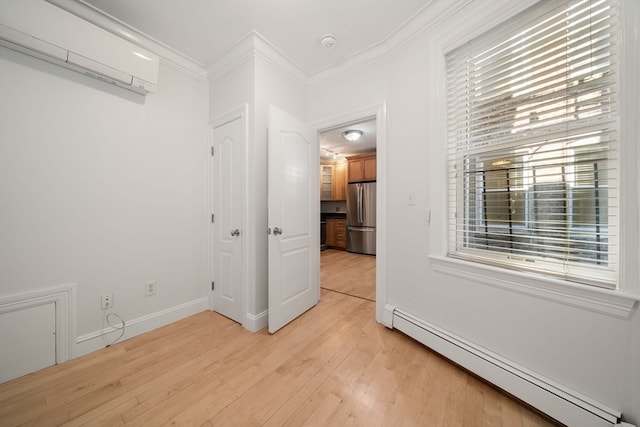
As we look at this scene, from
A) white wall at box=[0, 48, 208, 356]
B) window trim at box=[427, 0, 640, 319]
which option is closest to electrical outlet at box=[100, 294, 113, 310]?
white wall at box=[0, 48, 208, 356]

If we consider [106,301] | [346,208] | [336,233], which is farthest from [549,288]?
[336,233]

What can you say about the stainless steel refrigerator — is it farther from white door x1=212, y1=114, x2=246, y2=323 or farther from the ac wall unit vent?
the ac wall unit vent

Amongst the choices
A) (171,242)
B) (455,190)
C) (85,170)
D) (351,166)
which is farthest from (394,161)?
(351,166)

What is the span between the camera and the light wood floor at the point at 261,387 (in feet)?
3.90

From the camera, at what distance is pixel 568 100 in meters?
1.17

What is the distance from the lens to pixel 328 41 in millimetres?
1980

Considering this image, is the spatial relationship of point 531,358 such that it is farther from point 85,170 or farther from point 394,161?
point 85,170

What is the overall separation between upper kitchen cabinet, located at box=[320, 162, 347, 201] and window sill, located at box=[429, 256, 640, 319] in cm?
451

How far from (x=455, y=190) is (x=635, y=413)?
1310 millimetres

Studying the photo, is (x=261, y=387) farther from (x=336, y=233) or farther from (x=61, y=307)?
(x=336, y=233)

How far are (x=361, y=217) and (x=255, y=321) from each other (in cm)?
385

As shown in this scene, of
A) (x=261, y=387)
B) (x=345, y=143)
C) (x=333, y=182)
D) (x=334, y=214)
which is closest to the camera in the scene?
(x=261, y=387)

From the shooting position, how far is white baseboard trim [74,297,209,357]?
1701 millimetres

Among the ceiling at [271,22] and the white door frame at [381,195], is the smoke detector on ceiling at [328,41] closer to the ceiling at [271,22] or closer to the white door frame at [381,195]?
the ceiling at [271,22]
